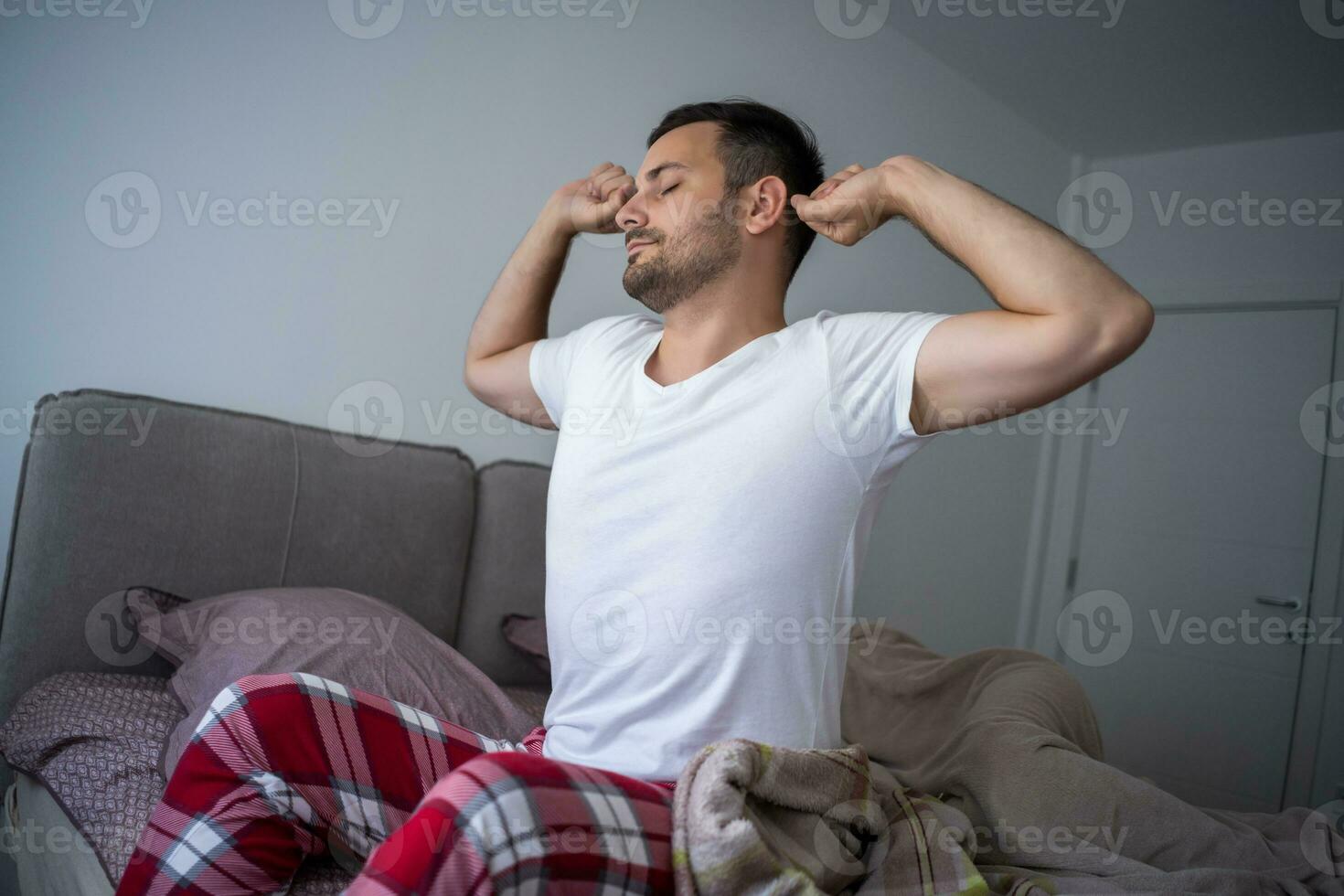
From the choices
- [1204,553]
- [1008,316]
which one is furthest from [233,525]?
[1204,553]

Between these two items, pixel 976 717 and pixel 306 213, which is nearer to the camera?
pixel 976 717

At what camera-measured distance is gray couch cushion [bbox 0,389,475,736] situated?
5.34 ft

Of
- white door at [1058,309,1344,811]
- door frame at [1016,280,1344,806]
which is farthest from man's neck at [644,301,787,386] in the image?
white door at [1058,309,1344,811]

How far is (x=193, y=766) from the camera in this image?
1.07 m

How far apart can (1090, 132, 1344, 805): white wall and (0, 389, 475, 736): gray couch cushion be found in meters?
3.33

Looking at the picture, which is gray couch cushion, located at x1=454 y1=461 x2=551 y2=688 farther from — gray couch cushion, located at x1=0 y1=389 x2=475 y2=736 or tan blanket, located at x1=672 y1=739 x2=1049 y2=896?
tan blanket, located at x1=672 y1=739 x2=1049 y2=896

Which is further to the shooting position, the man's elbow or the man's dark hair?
the man's dark hair

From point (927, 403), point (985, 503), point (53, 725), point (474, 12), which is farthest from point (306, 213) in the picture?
point (985, 503)

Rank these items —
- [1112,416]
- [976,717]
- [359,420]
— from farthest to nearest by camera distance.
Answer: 1. [1112,416]
2. [359,420]
3. [976,717]

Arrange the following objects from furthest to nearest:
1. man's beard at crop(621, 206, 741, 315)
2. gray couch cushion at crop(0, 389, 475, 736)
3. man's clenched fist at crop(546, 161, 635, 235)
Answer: gray couch cushion at crop(0, 389, 475, 736) < man's clenched fist at crop(546, 161, 635, 235) < man's beard at crop(621, 206, 741, 315)

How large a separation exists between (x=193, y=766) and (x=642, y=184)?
942 millimetres

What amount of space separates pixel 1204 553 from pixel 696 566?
357cm

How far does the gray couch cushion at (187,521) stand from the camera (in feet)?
5.34

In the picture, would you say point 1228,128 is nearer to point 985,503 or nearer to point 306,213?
point 985,503
